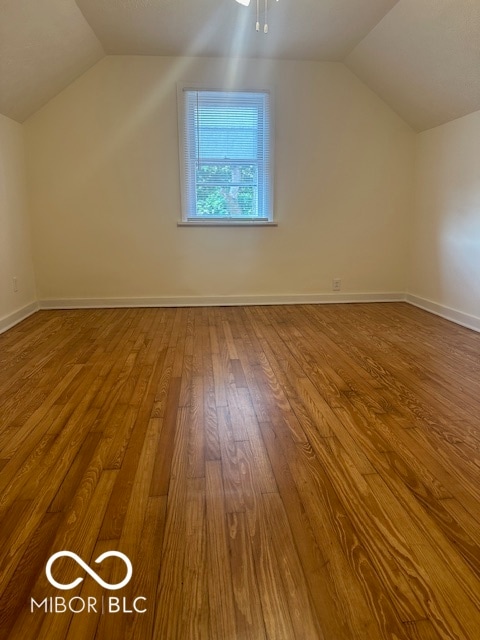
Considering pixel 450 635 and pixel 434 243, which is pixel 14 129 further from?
pixel 450 635

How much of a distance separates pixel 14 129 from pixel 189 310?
2.50 metres

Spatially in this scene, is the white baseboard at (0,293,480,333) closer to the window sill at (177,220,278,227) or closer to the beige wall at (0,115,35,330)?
the beige wall at (0,115,35,330)

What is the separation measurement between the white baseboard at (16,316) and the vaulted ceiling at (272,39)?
189 centimetres

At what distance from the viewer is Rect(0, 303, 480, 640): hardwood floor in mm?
1076

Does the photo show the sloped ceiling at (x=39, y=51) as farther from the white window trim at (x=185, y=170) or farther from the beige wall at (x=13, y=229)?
the white window trim at (x=185, y=170)

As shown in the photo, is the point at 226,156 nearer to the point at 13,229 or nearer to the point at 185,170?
the point at 185,170

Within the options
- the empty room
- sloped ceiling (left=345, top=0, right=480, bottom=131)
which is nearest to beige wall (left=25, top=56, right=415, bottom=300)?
the empty room

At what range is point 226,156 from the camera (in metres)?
4.57

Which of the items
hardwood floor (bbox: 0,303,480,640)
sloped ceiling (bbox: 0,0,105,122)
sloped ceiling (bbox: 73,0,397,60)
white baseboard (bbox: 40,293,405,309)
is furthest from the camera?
white baseboard (bbox: 40,293,405,309)

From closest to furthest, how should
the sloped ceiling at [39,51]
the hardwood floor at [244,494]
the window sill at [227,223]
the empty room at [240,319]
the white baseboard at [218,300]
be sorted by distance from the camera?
the hardwood floor at [244,494], the empty room at [240,319], the sloped ceiling at [39,51], the window sill at [227,223], the white baseboard at [218,300]

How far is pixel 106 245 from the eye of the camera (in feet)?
15.2

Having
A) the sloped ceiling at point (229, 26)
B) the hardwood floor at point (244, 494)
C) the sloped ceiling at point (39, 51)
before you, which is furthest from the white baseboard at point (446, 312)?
the sloped ceiling at point (39, 51)

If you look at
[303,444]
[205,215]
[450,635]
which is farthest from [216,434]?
[205,215]

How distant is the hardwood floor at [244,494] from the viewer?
1.08 m
